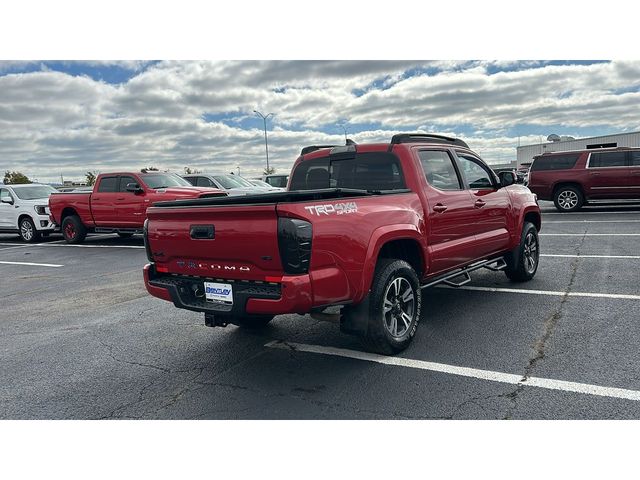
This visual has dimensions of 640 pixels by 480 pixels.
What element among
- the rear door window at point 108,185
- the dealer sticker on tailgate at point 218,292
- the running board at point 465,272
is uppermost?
the rear door window at point 108,185

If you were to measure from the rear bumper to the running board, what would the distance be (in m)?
1.77

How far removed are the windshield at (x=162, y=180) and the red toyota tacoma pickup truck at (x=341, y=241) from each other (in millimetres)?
8637

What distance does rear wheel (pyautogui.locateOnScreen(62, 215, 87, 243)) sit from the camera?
14.5 metres

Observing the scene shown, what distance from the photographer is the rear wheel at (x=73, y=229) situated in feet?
47.5

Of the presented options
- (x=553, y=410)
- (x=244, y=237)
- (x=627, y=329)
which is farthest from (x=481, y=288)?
(x=244, y=237)

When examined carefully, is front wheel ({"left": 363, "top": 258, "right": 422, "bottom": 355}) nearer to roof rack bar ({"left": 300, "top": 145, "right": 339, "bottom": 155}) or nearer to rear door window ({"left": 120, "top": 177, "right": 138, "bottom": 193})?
roof rack bar ({"left": 300, "top": 145, "right": 339, "bottom": 155})

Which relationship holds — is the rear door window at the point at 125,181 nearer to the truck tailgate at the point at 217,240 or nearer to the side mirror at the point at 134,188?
the side mirror at the point at 134,188

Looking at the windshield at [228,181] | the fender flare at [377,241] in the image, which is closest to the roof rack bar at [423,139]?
the fender flare at [377,241]

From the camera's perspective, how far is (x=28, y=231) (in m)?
16.0

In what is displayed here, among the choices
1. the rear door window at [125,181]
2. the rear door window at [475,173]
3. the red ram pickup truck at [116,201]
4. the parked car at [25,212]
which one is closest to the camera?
the rear door window at [475,173]

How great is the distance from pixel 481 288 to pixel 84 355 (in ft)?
15.9

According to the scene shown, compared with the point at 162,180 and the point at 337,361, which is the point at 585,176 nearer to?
the point at 162,180

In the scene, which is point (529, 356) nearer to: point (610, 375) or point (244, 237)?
point (610, 375)

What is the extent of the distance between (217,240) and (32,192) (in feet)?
49.9
